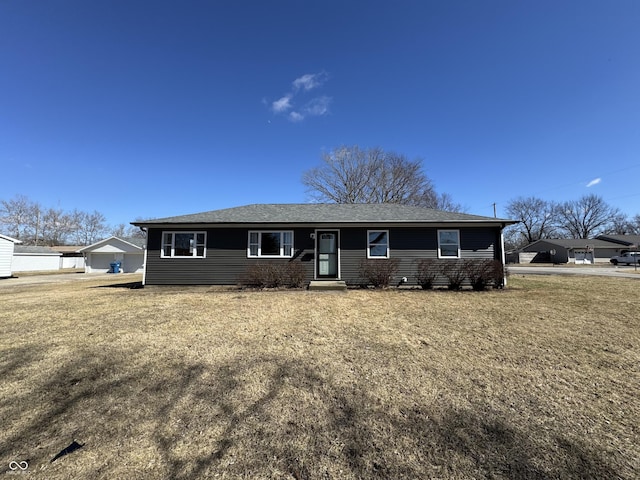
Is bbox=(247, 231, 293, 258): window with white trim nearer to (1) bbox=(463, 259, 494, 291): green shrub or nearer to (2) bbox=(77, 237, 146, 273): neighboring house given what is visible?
(1) bbox=(463, 259, 494, 291): green shrub

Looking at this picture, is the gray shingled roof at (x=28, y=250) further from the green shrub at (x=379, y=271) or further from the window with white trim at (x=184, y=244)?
the green shrub at (x=379, y=271)

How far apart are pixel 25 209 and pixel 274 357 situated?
59464 mm

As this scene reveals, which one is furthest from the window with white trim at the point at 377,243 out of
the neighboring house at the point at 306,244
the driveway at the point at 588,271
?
the driveway at the point at 588,271

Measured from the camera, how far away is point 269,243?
11898 mm

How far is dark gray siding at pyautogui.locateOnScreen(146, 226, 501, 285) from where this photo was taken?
37.5 feet

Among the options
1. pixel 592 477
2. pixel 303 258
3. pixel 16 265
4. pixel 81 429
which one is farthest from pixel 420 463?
pixel 16 265

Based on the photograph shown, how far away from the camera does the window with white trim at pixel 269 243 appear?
1179 cm

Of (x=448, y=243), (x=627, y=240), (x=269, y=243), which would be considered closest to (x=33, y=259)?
(x=269, y=243)

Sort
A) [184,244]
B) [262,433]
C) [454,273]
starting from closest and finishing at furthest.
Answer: [262,433]
[454,273]
[184,244]

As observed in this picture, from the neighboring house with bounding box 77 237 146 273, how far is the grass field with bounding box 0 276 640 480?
23378mm

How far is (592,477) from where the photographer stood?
204 centimetres

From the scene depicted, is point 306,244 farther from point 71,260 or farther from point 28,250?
point 71,260

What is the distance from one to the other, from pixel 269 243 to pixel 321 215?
2.53 meters

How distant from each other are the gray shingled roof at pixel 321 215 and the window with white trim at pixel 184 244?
0.64m
